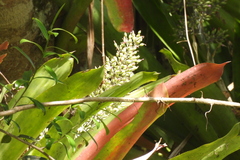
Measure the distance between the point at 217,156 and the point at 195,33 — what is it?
464mm

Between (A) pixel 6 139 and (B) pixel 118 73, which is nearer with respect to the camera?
(A) pixel 6 139

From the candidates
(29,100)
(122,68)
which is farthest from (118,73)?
(29,100)

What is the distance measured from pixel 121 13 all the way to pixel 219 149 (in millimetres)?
403

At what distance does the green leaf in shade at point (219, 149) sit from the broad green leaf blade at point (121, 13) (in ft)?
1.13

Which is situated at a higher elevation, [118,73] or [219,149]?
[118,73]

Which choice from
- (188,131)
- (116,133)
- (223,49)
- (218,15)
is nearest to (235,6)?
(218,15)

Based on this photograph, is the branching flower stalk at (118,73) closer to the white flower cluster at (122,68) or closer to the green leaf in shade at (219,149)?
the white flower cluster at (122,68)

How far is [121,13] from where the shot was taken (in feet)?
3.15

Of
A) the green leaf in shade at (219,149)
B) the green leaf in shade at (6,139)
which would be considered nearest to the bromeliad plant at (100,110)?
the green leaf in shade at (219,149)

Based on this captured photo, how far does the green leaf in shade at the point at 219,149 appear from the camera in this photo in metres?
0.76

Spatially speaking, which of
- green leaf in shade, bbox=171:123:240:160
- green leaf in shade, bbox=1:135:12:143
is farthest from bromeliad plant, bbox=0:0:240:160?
green leaf in shade, bbox=1:135:12:143

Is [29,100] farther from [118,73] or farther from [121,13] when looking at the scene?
[121,13]

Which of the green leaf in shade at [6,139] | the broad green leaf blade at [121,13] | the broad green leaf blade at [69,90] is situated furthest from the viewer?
the broad green leaf blade at [121,13]

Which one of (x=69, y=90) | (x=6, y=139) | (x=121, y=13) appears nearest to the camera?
(x=6, y=139)
